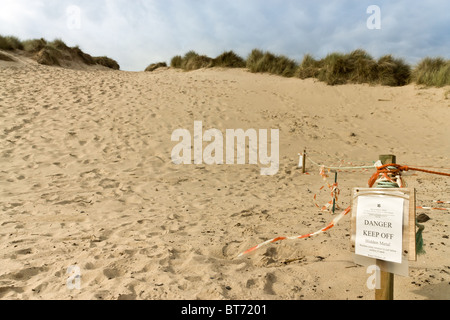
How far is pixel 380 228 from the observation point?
177cm

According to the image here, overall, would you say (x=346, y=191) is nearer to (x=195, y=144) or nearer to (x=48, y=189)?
(x=195, y=144)

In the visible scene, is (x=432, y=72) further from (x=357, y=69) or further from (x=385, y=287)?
(x=385, y=287)

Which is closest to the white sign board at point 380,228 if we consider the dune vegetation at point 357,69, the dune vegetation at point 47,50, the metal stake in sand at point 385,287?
the metal stake in sand at point 385,287

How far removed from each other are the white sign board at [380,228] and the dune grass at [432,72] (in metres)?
12.7

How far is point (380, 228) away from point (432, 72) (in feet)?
42.8

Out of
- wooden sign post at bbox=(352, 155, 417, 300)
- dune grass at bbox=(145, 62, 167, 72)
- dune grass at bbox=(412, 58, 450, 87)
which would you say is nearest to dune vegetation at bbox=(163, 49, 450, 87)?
dune grass at bbox=(412, 58, 450, 87)

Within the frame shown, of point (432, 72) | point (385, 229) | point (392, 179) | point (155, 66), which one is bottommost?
point (385, 229)

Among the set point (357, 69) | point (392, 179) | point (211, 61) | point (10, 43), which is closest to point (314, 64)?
point (357, 69)

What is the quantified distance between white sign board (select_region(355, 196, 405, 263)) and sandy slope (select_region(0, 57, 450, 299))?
804 mm

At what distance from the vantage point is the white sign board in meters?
1.71

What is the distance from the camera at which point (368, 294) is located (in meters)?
2.41

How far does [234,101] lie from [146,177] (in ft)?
20.6

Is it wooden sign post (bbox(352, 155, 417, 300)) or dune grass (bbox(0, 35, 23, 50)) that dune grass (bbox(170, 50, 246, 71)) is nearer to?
dune grass (bbox(0, 35, 23, 50))

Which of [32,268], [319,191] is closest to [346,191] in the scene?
[319,191]
